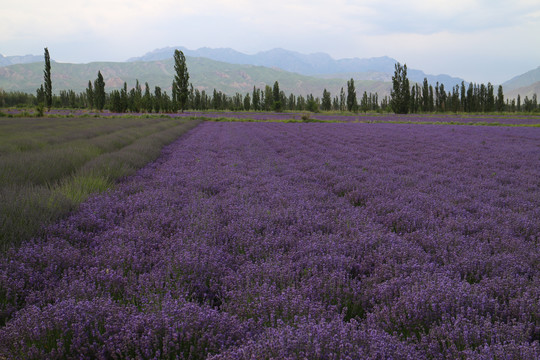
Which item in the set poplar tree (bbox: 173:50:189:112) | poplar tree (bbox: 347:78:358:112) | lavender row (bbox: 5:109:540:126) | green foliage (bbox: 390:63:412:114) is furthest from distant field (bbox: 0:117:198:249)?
poplar tree (bbox: 347:78:358:112)

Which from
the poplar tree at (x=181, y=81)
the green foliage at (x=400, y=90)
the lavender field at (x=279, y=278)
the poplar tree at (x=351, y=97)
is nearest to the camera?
the lavender field at (x=279, y=278)

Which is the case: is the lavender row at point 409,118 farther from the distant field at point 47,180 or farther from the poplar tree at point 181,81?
the distant field at point 47,180

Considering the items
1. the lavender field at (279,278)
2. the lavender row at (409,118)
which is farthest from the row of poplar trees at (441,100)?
the lavender field at (279,278)

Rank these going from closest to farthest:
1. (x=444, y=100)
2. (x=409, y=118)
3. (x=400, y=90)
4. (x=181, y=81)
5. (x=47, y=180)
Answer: (x=47, y=180)
(x=409, y=118)
(x=181, y=81)
(x=400, y=90)
(x=444, y=100)

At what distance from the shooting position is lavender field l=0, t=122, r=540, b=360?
1.81 meters

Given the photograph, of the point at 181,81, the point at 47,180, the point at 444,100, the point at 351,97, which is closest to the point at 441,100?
the point at 444,100

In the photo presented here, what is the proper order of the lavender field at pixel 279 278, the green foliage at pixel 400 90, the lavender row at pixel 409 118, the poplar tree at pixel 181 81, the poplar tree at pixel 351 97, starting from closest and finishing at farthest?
the lavender field at pixel 279 278
the lavender row at pixel 409 118
the poplar tree at pixel 181 81
the green foliage at pixel 400 90
the poplar tree at pixel 351 97

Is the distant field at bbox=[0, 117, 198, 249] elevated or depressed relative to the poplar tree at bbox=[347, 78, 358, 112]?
depressed

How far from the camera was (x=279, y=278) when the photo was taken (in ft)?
8.84

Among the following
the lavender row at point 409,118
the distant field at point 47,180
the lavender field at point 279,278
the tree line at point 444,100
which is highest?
the tree line at point 444,100

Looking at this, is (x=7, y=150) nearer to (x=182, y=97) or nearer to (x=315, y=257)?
(x=315, y=257)

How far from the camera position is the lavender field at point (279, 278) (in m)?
1.81

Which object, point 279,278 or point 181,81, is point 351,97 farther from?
point 279,278

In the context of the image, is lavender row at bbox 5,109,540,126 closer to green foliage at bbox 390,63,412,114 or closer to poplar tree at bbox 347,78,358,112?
green foliage at bbox 390,63,412,114
